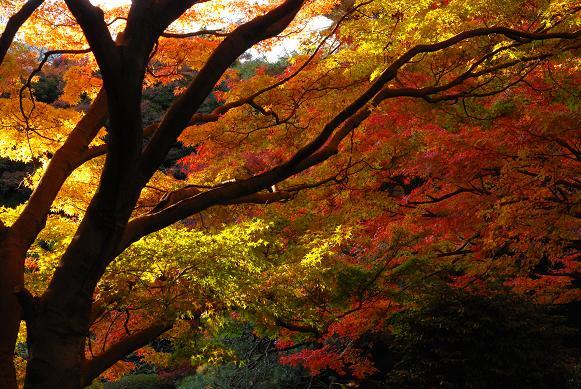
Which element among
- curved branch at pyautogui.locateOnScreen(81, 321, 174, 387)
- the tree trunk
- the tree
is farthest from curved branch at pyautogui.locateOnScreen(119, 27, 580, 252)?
curved branch at pyautogui.locateOnScreen(81, 321, 174, 387)

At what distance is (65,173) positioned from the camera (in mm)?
5523

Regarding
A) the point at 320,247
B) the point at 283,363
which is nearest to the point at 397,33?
the point at 320,247

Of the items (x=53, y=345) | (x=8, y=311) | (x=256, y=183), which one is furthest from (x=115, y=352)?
(x=256, y=183)

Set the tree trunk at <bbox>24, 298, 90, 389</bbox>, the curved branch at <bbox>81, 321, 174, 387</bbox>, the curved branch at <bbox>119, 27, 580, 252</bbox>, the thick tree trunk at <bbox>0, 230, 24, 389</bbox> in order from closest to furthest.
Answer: the tree trunk at <bbox>24, 298, 90, 389</bbox>
the curved branch at <bbox>119, 27, 580, 252</bbox>
the thick tree trunk at <bbox>0, 230, 24, 389</bbox>
the curved branch at <bbox>81, 321, 174, 387</bbox>

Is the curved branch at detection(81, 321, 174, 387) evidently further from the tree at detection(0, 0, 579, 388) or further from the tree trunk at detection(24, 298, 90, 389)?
the tree trunk at detection(24, 298, 90, 389)

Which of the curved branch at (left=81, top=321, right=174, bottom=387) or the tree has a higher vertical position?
the tree

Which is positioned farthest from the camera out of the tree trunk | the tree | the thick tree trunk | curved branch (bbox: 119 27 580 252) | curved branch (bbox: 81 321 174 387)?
curved branch (bbox: 81 321 174 387)

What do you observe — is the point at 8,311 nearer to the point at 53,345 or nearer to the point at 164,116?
the point at 53,345

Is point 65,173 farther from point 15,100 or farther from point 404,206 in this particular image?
point 404,206

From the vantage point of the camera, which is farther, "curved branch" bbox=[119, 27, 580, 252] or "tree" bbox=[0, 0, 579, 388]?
"curved branch" bbox=[119, 27, 580, 252]

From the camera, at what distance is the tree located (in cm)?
379

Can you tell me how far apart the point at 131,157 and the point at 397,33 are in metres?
4.33

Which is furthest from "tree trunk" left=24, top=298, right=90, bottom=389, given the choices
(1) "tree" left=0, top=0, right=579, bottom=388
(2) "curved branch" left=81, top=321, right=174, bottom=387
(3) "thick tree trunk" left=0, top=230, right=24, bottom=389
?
(2) "curved branch" left=81, top=321, right=174, bottom=387

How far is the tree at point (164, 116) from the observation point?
149 inches
